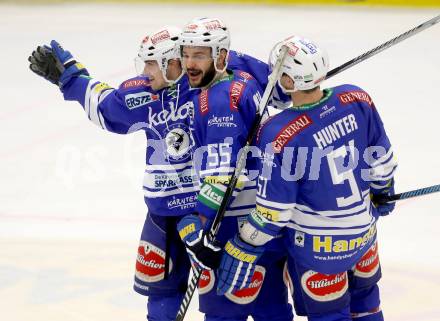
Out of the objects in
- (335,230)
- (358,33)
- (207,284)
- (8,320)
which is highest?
(335,230)

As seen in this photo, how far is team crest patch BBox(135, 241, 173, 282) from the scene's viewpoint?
4500 millimetres

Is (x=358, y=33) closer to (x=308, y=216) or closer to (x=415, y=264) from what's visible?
(x=415, y=264)

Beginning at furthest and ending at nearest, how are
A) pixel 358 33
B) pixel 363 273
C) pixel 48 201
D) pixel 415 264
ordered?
pixel 358 33, pixel 48 201, pixel 415 264, pixel 363 273

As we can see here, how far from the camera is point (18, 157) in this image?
7520mm

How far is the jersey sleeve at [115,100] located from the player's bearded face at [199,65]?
315mm

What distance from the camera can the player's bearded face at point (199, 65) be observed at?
403 centimetres

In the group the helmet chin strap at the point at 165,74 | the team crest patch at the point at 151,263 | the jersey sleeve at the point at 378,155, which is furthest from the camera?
the team crest patch at the point at 151,263

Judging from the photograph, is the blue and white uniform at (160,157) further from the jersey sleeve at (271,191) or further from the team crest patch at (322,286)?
the team crest patch at (322,286)

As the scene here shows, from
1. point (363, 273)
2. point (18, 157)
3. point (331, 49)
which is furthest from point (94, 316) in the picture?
point (331, 49)

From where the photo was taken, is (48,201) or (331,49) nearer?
(48,201)

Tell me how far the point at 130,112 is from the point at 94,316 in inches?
51.3

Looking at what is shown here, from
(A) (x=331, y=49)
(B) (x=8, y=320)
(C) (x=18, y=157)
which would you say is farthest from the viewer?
(A) (x=331, y=49)

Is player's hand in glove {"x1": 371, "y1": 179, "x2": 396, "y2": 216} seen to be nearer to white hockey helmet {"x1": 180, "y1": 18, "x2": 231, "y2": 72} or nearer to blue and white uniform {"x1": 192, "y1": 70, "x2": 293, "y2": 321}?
blue and white uniform {"x1": 192, "y1": 70, "x2": 293, "y2": 321}

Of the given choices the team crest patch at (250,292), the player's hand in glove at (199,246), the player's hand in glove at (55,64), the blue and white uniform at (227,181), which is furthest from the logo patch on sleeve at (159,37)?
the team crest patch at (250,292)
